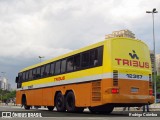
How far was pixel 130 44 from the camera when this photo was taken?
58.4ft

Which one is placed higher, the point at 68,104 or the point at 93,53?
the point at 93,53

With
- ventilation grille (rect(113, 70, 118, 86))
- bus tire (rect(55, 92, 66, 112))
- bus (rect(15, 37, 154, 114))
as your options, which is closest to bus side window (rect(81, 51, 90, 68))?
bus (rect(15, 37, 154, 114))

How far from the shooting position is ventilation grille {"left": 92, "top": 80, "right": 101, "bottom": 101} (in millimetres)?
17053

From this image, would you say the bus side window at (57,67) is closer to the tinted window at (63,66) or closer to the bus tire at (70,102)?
the tinted window at (63,66)

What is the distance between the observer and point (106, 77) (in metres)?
16.6

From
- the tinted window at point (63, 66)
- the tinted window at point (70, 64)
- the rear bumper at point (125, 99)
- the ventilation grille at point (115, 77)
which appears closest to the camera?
the rear bumper at point (125, 99)

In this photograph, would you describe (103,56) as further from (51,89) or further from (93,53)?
(51,89)

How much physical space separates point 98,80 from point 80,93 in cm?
193

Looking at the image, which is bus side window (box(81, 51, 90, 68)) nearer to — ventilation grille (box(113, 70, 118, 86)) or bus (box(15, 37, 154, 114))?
bus (box(15, 37, 154, 114))

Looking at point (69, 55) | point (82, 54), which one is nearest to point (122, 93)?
point (82, 54)

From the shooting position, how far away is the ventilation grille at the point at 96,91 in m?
17.1

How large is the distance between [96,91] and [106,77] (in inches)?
42.5

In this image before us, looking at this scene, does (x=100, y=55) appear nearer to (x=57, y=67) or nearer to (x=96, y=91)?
(x=96, y=91)

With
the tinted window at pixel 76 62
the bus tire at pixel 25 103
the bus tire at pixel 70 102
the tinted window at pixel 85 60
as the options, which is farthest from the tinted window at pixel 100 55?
the bus tire at pixel 25 103
